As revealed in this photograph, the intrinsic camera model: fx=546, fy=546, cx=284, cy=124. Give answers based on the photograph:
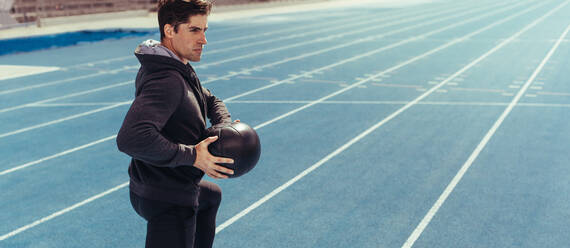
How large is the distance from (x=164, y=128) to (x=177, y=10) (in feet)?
1.66

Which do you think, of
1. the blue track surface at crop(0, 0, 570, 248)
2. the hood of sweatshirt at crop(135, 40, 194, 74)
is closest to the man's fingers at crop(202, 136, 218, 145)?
the hood of sweatshirt at crop(135, 40, 194, 74)

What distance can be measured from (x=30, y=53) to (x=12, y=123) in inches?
314

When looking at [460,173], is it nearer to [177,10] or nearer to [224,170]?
[224,170]

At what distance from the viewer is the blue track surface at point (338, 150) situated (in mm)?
4352

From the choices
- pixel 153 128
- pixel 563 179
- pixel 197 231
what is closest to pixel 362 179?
pixel 563 179

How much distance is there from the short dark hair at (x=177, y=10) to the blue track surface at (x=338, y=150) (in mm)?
2205

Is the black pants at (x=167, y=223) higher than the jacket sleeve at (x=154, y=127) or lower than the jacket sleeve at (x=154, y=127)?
lower

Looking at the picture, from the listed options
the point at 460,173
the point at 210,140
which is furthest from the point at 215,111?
the point at 460,173

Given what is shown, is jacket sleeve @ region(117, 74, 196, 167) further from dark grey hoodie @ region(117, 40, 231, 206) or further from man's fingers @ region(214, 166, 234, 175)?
man's fingers @ region(214, 166, 234, 175)

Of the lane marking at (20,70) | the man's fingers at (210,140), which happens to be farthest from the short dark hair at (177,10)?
the lane marking at (20,70)

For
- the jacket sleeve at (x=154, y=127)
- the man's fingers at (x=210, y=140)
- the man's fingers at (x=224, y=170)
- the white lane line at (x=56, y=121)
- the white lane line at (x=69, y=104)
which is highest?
the jacket sleeve at (x=154, y=127)

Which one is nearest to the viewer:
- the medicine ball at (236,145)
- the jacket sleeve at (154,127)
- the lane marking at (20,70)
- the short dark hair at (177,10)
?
the jacket sleeve at (154,127)

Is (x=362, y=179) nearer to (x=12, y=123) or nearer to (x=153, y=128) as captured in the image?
(x=153, y=128)

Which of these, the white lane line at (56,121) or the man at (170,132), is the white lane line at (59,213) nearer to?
the man at (170,132)
